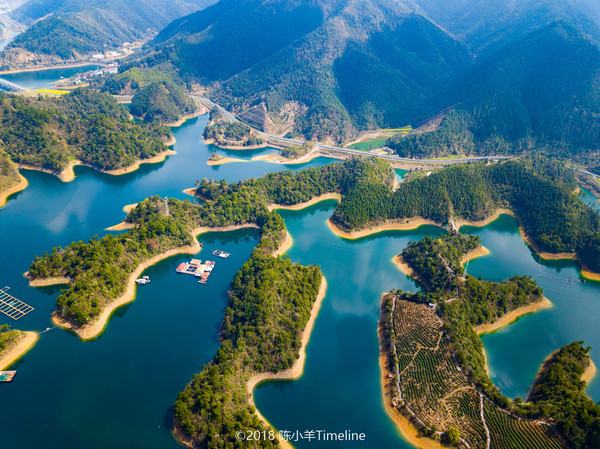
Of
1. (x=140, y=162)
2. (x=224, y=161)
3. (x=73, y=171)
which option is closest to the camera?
(x=73, y=171)

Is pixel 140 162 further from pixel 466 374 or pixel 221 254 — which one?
pixel 466 374

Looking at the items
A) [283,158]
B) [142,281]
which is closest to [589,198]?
[283,158]

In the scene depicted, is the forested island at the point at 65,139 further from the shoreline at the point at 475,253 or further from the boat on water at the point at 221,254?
the shoreline at the point at 475,253

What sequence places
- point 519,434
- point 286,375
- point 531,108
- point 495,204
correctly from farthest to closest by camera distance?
point 531,108
point 495,204
point 286,375
point 519,434

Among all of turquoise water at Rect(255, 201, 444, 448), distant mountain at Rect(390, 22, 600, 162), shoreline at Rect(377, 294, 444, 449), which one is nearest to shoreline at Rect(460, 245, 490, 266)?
turquoise water at Rect(255, 201, 444, 448)

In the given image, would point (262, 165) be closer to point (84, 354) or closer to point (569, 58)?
point (84, 354)
